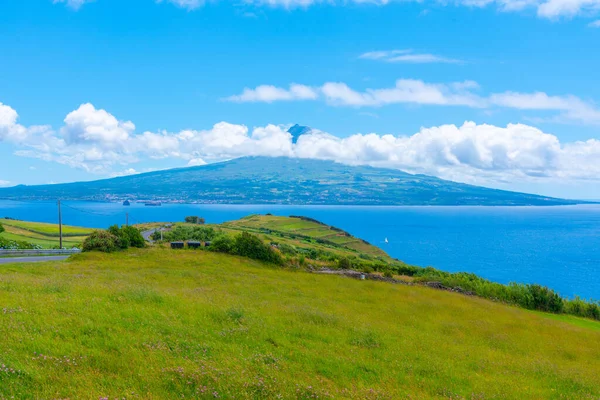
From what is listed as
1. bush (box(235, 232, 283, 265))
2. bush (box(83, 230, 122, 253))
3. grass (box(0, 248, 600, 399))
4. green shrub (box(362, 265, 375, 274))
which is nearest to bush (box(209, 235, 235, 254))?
bush (box(235, 232, 283, 265))

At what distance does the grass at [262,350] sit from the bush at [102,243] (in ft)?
54.9

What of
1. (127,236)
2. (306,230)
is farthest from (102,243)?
(306,230)

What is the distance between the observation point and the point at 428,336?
59.5 ft

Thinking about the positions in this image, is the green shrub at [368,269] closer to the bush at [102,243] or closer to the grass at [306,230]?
the bush at [102,243]

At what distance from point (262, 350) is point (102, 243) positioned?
111 feet

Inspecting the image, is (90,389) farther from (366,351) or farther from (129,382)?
(366,351)

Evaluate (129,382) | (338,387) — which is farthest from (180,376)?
(338,387)

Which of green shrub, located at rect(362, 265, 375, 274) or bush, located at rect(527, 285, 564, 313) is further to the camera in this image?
green shrub, located at rect(362, 265, 375, 274)

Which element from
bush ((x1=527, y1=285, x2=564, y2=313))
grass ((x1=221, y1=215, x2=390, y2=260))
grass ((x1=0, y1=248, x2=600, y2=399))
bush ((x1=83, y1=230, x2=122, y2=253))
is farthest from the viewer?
grass ((x1=221, y1=215, x2=390, y2=260))

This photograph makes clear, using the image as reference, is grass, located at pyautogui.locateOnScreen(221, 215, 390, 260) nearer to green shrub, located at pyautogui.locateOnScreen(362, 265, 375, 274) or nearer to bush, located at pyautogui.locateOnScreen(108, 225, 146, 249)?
green shrub, located at pyautogui.locateOnScreen(362, 265, 375, 274)

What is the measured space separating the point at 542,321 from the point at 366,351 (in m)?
21.3

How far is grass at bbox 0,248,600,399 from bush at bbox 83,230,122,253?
16742mm

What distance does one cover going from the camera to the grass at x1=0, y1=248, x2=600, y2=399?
838 centimetres

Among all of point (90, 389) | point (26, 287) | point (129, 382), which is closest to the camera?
point (90, 389)
